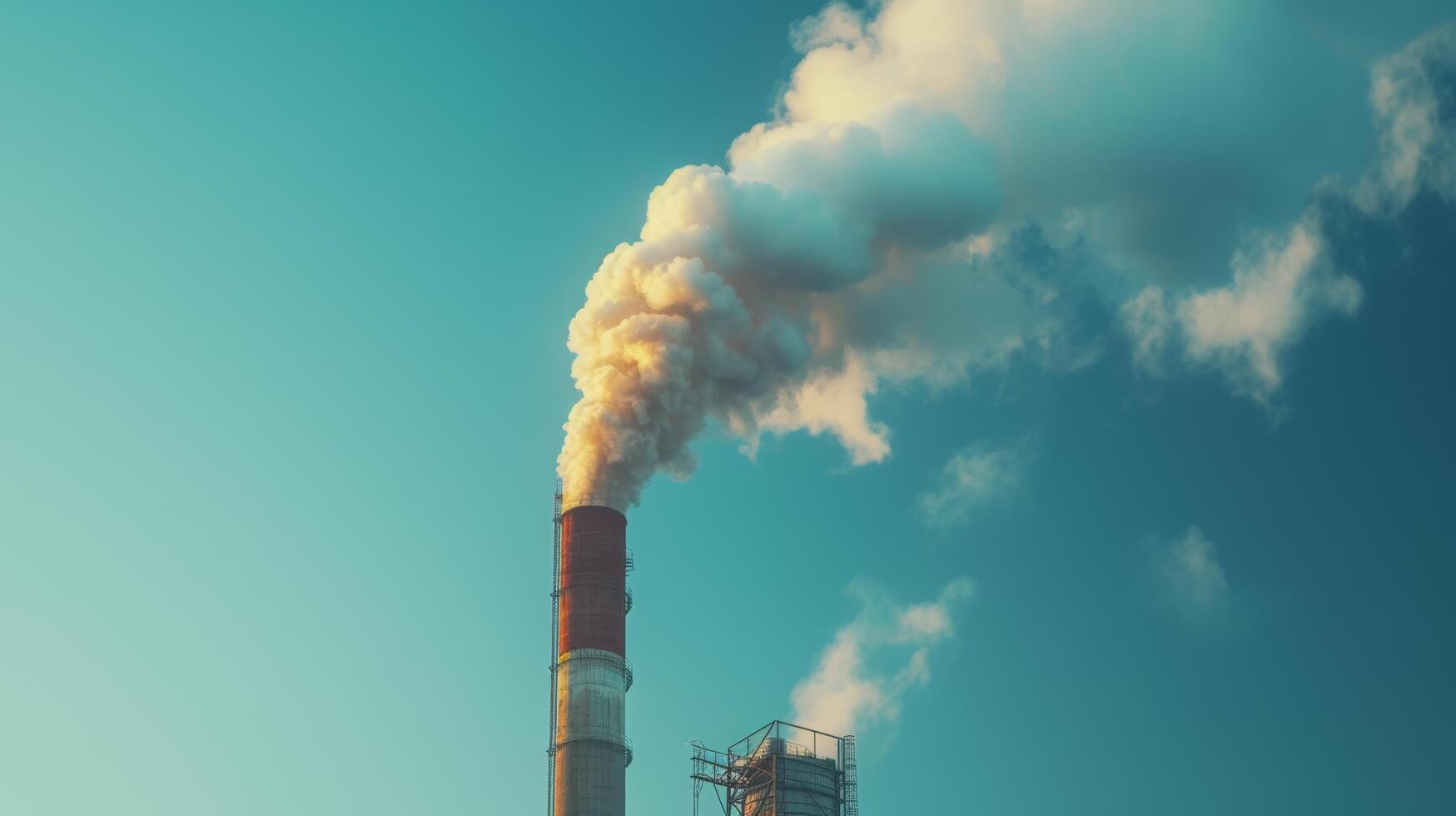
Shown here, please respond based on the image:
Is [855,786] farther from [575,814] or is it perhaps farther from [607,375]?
[607,375]

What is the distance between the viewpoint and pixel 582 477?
183 ft

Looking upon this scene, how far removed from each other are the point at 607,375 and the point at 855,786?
51.9 ft

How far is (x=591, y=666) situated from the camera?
53.2 meters

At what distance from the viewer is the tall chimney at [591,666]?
2042 inches

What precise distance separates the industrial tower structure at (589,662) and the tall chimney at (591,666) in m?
0.03

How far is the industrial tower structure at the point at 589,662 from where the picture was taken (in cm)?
5191

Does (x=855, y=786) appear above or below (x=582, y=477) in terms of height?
below

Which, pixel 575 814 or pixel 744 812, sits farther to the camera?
pixel 744 812

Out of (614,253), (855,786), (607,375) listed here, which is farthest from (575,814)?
(614,253)

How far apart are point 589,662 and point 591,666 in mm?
159

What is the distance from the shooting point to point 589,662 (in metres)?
53.3

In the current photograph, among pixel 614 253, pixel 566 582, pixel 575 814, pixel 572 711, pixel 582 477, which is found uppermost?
pixel 614 253

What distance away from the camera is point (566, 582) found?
54688 mm

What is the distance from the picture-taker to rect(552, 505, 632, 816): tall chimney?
5188cm
